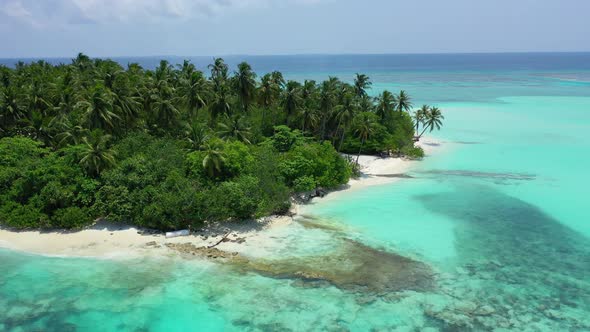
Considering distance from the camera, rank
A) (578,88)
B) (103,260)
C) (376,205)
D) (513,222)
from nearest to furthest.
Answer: (103,260), (513,222), (376,205), (578,88)

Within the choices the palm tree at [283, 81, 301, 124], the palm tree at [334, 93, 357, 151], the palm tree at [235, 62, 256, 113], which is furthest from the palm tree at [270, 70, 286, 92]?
the palm tree at [334, 93, 357, 151]

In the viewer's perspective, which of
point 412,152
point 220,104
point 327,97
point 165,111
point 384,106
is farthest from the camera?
point 412,152

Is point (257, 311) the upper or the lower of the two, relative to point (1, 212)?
lower

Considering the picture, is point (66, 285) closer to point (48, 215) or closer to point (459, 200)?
point (48, 215)

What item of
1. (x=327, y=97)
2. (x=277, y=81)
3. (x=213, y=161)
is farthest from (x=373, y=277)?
(x=277, y=81)

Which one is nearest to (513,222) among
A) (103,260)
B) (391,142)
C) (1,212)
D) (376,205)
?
(376,205)

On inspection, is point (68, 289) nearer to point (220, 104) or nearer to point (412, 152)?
point (220, 104)
